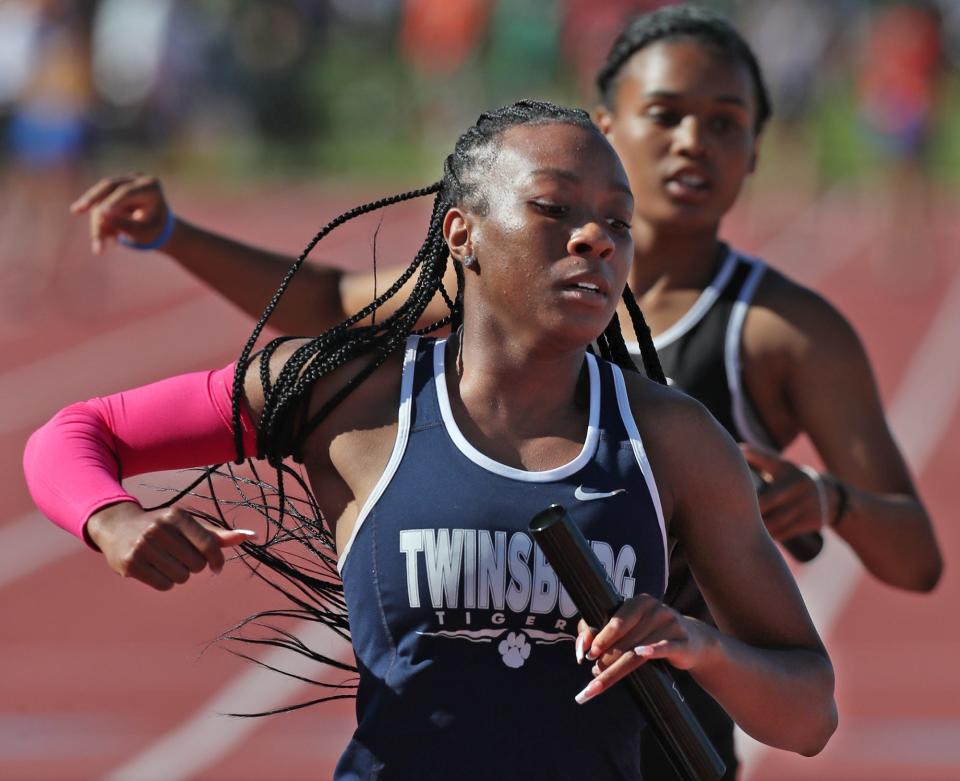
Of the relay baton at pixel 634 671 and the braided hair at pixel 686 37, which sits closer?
the relay baton at pixel 634 671

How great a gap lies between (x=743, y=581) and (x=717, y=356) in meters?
1.06

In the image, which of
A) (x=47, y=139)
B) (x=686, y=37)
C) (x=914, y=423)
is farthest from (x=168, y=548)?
(x=47, y=139)

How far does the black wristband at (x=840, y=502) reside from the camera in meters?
3.30

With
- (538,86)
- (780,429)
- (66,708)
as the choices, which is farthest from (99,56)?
(780,429)

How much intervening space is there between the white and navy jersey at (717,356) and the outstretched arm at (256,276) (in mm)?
513

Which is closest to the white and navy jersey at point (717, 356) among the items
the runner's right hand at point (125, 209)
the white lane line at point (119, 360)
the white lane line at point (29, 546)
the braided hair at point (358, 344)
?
the braided hair at point (358, 344)

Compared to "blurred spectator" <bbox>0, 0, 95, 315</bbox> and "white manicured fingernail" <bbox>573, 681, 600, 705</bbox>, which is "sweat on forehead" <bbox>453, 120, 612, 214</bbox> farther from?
"blurred spectator" <bbox>0, 0, 95, 315</bbox>

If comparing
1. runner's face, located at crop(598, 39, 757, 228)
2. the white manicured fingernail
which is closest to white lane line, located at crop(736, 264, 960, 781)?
runner's face, located at crop(598, 39, 757, 228)

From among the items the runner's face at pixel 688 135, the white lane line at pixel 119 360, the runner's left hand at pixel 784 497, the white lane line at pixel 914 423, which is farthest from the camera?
the white lane line at pixel 119 360

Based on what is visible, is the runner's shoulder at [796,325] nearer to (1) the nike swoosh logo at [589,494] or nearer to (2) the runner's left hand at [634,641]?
(1) the nike swoosh logo at [589,494]

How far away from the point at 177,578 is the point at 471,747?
0.42 metres

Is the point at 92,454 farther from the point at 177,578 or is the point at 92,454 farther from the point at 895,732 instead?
the point at 895,732

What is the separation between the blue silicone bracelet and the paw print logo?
1398 mm

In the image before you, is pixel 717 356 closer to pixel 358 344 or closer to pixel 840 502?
pixel 840 502
